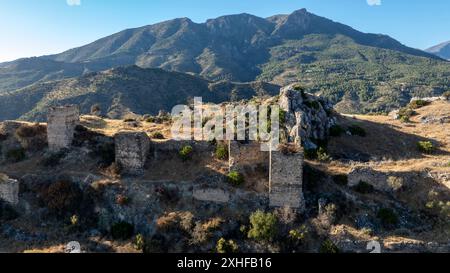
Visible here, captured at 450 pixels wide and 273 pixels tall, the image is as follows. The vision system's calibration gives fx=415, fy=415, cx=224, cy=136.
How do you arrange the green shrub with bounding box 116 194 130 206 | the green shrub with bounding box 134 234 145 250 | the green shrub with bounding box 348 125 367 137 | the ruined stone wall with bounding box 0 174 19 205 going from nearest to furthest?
the green shrub with bounding box 134 234 145 250 < the green shrub with bounding box 116 194 130 206 < the ruined stone wall with bounding box 0 174 19 205 < the green shrub with bounding box 348 125 367 137

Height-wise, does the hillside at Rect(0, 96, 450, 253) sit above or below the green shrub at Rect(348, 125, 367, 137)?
below

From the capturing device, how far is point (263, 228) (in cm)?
2575

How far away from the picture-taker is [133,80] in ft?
465

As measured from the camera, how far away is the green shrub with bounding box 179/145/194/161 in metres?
32.3

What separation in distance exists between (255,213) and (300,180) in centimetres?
373

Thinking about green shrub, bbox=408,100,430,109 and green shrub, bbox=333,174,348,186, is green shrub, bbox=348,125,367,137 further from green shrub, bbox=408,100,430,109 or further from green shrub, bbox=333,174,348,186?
green shrub, bbox=408,100,430,109

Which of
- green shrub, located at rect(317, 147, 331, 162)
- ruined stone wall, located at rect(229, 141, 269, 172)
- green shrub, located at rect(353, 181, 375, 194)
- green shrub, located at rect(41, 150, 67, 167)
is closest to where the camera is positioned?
green shrub, located at rect(353, 181, 375, 194)

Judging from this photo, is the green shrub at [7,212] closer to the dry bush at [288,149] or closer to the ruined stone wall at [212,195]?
the ruined stone wall at [212,195]

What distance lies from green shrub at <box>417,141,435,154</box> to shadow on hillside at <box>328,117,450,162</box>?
13.2 inches

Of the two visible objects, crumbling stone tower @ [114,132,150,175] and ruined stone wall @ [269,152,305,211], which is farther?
crumbling stone tower @ [114,132,150,175]

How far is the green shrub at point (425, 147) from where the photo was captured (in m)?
36.8

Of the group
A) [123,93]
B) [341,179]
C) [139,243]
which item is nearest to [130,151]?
[139,243]

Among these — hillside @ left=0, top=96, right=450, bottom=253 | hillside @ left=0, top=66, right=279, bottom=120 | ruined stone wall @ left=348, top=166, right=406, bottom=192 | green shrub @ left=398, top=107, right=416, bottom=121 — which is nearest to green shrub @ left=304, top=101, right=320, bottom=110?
hillside @ left=0, top=96, right=450, bottom=253

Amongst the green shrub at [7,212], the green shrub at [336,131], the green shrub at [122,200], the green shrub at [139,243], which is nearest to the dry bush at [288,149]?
the green shrub at [139,243]
